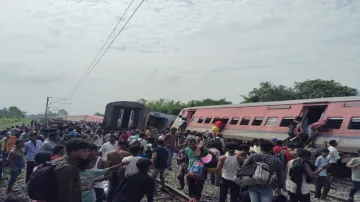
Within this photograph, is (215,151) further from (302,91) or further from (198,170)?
(302,91)

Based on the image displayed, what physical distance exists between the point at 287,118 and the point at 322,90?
110 feet

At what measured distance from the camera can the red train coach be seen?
12.6 m

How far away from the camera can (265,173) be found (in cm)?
535

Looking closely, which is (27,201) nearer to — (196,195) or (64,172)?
(196,195)

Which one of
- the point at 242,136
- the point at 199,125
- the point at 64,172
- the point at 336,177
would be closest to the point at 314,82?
the point at 199,125

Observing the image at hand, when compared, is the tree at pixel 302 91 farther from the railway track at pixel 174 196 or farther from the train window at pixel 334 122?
the railway track at pixel 174 196

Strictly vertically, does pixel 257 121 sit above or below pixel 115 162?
above

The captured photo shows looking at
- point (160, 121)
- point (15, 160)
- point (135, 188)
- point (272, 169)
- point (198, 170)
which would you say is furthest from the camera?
point (160, 121)

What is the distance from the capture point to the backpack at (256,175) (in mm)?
5340

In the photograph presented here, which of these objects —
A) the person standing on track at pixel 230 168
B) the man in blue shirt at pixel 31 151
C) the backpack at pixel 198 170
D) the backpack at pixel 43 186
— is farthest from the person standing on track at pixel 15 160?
the backpack at pixel 43 186

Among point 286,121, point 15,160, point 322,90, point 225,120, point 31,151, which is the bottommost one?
point 15,160

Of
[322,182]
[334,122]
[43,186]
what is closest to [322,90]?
[334,122]

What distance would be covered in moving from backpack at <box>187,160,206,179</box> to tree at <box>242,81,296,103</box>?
1581 inches

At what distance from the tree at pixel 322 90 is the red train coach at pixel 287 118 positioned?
89.8ft
